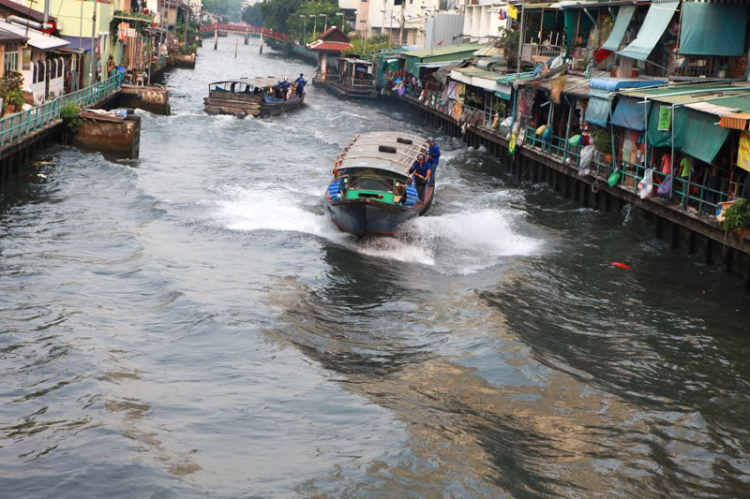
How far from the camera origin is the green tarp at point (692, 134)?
21266mm

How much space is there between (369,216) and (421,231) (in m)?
2.05

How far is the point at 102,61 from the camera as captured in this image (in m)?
51.3

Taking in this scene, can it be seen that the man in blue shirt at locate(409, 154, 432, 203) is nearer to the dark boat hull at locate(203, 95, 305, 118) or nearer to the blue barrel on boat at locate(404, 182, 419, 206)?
the blue barrel on boat at locate(404, 182, 419, 206)

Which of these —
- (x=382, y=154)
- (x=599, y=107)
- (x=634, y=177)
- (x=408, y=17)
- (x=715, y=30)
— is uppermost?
(x=408, y=17)

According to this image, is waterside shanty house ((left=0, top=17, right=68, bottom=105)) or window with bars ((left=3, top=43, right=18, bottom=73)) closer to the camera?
window with bars ((left=3, top=43, right=18, bottom=73))

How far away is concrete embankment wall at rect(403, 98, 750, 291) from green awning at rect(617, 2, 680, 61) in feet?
14.0

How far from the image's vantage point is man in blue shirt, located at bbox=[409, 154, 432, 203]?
25487mm

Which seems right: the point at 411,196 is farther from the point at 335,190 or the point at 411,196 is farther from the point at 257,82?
the point at 257,82

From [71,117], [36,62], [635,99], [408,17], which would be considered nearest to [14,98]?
[71,117]

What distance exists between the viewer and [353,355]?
16.1m

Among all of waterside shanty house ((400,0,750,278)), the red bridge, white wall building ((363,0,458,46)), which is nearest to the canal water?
waterside shanty house ((400,0,750,278))

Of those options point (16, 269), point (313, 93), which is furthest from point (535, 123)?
point (313, 93)

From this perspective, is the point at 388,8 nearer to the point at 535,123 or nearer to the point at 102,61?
the point at 102,61

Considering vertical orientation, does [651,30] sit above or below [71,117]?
above
